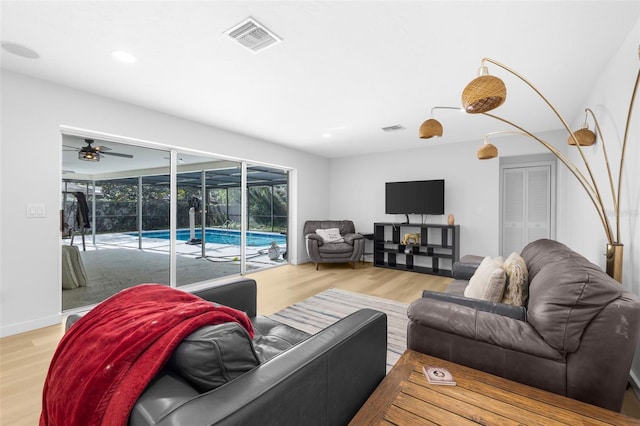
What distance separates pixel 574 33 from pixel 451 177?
3419 millimetres

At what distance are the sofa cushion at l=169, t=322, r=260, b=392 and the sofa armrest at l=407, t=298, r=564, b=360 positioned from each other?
1.16m

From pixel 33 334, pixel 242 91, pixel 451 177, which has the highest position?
pixel 242 91

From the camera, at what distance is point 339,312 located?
3229mm

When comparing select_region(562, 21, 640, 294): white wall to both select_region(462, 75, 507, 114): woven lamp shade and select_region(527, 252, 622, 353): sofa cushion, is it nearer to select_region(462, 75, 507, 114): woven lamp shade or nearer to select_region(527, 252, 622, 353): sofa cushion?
select_region(527, 252, 622, 353): sofa cushion

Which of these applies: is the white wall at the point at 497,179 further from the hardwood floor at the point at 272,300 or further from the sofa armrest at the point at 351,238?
the hardwood floor at the point at 272,300

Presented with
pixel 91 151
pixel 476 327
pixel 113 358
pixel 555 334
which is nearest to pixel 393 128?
pixel 476 327

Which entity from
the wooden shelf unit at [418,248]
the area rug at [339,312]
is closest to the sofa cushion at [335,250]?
the wooden shelf unit at [418,248]

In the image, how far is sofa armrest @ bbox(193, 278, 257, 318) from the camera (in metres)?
1.78

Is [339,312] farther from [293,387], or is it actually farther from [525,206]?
[525,206]

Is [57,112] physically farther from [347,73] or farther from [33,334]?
[347,73]

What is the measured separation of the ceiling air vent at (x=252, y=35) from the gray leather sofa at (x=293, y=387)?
2.03 m

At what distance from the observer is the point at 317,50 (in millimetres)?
2270

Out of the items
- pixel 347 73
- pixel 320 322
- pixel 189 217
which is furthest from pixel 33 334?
pixel 347 73

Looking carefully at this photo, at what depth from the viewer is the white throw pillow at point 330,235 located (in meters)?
5.76
